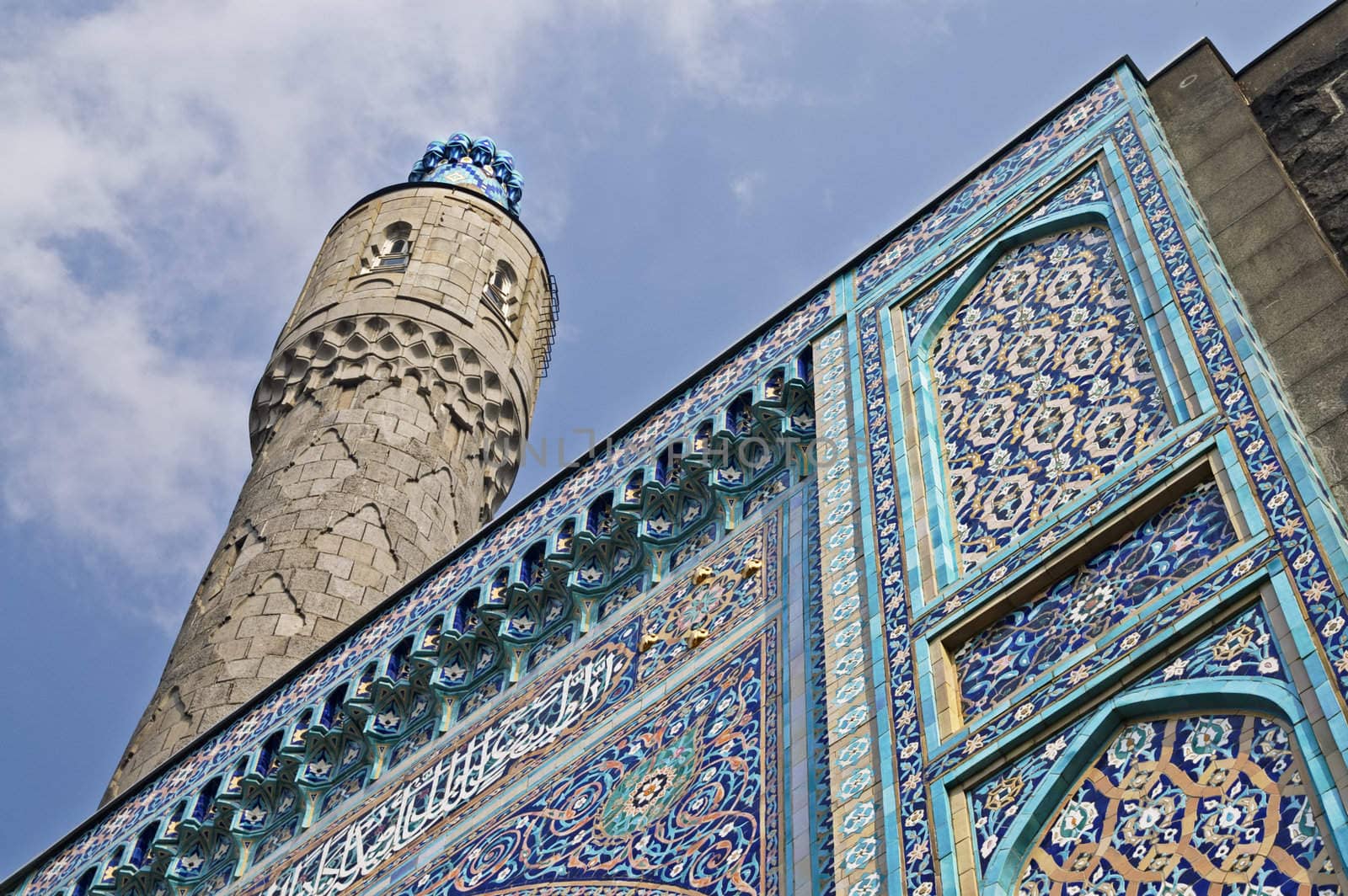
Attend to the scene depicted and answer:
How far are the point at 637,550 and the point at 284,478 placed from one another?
4.23 meters

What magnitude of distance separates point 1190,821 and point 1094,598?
28.2 inches

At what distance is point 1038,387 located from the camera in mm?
4816

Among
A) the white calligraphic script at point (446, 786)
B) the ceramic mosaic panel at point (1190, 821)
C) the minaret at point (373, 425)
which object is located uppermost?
the minaret at point (373, 425)

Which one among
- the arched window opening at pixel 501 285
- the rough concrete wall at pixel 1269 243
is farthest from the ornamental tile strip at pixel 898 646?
the arched window opening at pixel 501 285

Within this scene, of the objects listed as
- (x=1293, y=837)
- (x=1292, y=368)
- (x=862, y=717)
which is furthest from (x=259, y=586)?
(x=1293, y=837)

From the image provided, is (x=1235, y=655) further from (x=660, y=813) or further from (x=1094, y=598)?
(x=660, y=813)

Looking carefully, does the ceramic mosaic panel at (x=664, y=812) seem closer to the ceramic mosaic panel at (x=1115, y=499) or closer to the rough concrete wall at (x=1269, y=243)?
the ceramic mosaic panel at (x=1115, y=499)

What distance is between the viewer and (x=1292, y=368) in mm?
4137

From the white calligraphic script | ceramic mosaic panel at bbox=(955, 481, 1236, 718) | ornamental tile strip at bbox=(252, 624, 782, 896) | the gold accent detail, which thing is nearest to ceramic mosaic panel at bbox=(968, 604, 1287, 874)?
ceramic mosaic panel at bbox=(955, 481, 1236, 718)

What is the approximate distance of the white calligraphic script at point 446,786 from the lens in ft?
18.0

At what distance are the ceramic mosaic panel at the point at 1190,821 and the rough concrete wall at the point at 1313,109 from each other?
1.53m

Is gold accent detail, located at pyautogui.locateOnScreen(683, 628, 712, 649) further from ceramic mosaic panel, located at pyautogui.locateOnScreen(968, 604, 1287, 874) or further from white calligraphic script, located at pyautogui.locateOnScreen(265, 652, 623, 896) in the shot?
ceramic mosaic panel, located at pyautogui.locateOnScreen(968, 604, 1287, 874)

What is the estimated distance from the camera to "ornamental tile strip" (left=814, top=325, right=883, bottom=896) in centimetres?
394

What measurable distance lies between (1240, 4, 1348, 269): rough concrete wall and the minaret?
478 cm
